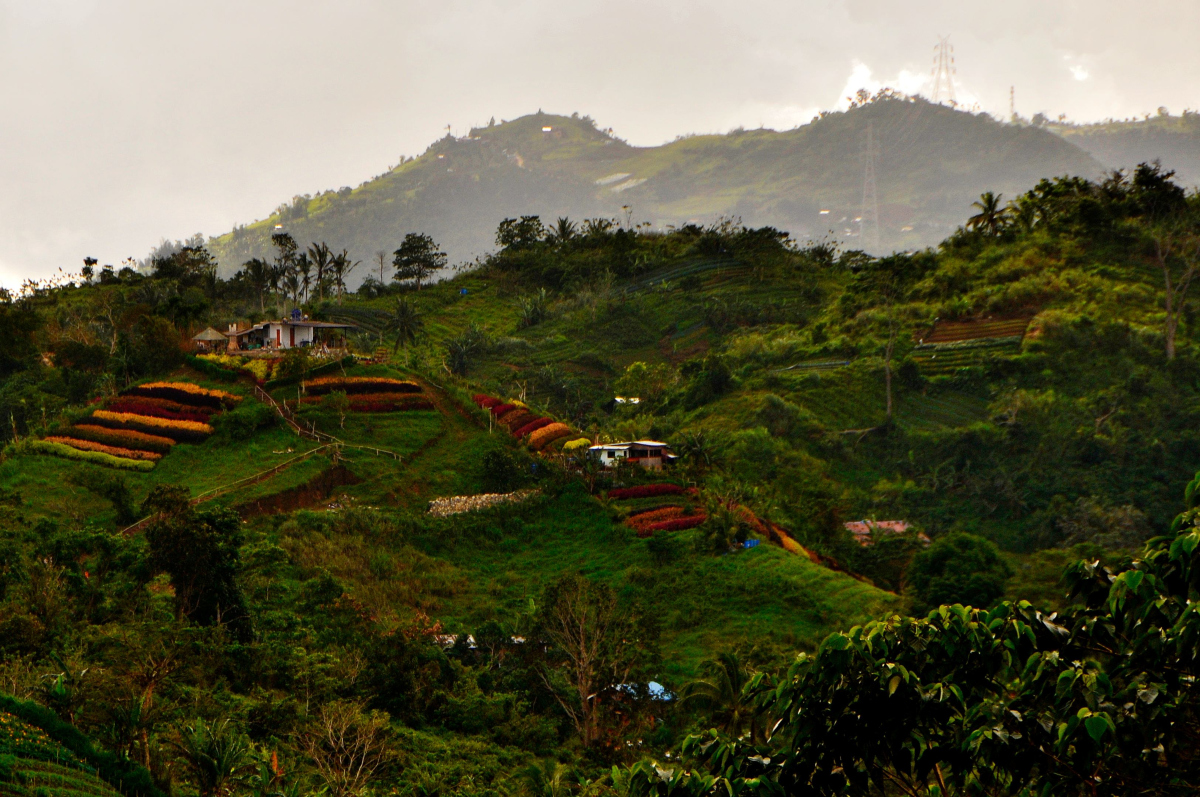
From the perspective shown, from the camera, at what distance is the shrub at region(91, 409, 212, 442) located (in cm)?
3722

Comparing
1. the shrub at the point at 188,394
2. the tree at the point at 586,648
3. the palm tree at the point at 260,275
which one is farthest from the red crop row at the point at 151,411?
the palm tree at the point at 260,275

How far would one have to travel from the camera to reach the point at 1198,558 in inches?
225

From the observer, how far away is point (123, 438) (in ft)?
120

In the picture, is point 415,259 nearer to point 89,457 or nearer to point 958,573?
point 89,457

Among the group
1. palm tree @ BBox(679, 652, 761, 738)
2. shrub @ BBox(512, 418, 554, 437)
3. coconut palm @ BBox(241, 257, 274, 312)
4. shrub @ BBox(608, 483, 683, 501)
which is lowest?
palm tree @ BBox(679, 652, 761, 738)

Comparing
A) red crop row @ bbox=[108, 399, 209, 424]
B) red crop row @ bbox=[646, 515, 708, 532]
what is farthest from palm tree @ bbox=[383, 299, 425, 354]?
red crop row @ bbox=[646, 515, 708, 532]

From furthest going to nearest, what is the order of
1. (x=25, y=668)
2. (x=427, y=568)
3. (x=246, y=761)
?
(x=427, y=568)
(x=25, y=668)
(x=246, y=761)

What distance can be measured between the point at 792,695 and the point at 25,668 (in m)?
15.9

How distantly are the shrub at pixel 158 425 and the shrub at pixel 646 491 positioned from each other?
16.4m

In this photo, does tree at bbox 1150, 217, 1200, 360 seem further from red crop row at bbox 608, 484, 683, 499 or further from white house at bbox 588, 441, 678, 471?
red crop row at bbox 608, 484, 683, 499

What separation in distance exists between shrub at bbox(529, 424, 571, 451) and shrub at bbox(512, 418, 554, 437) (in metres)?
0.33

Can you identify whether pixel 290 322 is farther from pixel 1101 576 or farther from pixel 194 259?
pixel 1101 576

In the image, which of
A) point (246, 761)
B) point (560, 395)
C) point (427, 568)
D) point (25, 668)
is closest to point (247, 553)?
point (427, 568)

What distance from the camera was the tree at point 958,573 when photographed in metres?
27.8
